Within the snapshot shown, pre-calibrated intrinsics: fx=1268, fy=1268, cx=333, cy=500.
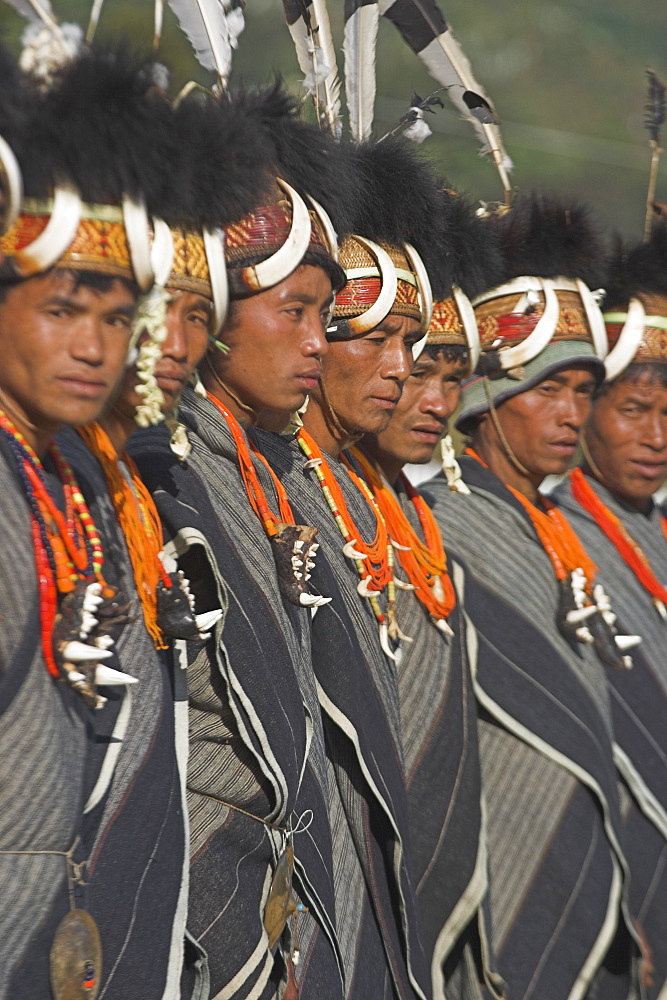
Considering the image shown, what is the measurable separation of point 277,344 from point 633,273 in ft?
8.01

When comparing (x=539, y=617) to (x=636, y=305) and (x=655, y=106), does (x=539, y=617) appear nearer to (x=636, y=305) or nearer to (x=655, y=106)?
(x=636, y=305)

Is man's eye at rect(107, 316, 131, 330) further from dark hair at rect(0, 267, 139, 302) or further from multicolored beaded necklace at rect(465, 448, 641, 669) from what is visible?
multicolored beaded necklace at rect(465, 448, 641, 669)

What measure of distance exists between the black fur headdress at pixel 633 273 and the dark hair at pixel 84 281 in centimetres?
312

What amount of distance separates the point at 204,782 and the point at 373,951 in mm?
831

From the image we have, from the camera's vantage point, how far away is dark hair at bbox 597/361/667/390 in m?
5.05

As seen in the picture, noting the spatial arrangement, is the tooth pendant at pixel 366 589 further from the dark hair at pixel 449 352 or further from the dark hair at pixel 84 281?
the dark hair at pixel 84 281

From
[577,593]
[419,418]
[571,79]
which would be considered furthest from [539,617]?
[571,79]

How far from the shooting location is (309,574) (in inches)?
117

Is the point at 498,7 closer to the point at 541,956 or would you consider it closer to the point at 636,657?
the point at 636,657

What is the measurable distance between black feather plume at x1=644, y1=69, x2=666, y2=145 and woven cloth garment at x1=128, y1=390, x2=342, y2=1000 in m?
2.90

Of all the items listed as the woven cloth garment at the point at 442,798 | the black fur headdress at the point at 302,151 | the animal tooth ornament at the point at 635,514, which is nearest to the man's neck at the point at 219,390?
the black fur headdress at the point at 302,151

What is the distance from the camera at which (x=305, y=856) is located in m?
2.86

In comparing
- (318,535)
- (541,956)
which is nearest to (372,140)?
(318,535)

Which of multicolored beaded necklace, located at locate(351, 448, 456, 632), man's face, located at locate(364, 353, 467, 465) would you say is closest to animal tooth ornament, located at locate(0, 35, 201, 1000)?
multicolored beaded necklace, located at locate(351, 448, 456, 632)
